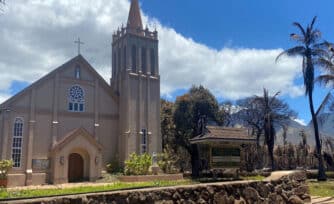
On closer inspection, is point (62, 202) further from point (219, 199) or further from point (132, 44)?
point (132, 44)

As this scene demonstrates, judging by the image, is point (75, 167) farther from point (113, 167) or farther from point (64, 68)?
point (64, 68)

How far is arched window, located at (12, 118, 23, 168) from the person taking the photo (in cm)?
2772

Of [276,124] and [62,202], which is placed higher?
[276,124]

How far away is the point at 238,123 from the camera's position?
4947cm

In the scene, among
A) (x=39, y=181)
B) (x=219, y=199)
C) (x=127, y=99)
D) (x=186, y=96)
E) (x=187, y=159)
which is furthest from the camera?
(x=187, y=159)

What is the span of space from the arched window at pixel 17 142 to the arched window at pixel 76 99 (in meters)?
4.43

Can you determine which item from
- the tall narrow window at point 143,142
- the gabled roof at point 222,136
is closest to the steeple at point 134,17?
the tall narrow window at point 143,142

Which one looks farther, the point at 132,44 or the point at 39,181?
the point at 132,44

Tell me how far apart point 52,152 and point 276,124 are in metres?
27.3

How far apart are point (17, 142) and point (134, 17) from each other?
17.2 metres

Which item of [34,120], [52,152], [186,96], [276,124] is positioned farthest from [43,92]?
[276,124]

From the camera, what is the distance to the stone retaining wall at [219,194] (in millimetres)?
6136

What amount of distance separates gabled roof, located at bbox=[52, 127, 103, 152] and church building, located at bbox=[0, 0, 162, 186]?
79mm

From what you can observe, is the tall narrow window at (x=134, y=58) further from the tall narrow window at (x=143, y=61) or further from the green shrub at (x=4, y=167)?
the green shrub at (x=4, y=167)
